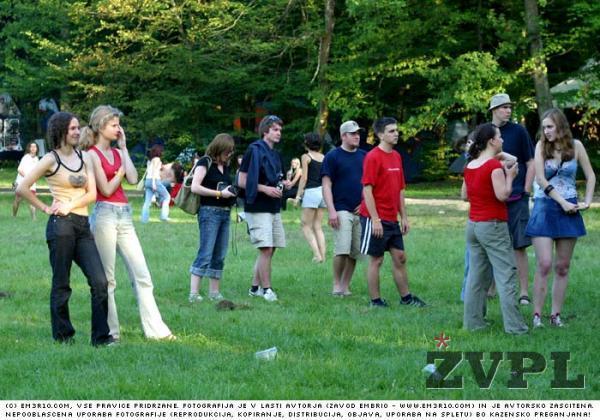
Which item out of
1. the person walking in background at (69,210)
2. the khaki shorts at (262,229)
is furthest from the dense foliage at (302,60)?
the person walking in background at (69,210)

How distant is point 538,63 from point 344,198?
20597 mm

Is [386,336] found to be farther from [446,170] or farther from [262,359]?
[446,170]

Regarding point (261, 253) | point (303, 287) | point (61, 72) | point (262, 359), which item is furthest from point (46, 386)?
point (61, 72)

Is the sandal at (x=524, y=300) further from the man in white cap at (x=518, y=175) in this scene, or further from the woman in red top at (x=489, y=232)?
the woman in red top at (x=489, y=232)

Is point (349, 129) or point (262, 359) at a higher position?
point (349, 129)

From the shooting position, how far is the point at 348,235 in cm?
1218

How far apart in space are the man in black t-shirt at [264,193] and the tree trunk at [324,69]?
81.9 ft

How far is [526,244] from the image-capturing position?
1105cm

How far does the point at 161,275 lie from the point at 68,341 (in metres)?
5.09

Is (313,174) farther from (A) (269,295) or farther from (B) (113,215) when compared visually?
(B) (113,215)

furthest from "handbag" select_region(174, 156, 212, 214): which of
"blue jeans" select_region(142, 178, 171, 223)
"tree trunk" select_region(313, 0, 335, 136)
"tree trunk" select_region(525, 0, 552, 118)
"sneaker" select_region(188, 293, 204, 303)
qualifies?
"tree trunk" select_region(313, 0, 335, 136)

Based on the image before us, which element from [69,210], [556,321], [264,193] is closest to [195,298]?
[264,193]

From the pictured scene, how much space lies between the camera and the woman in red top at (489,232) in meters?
9.40

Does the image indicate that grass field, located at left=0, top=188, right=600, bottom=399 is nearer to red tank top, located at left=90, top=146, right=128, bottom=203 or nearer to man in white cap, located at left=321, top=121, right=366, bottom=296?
man in white cap, located at left=321, top=121, right=366, bottom=296
